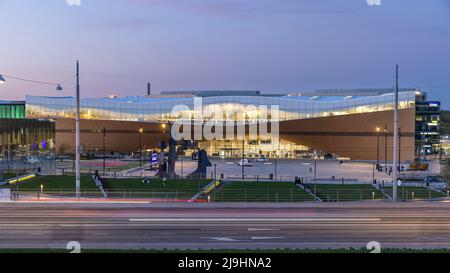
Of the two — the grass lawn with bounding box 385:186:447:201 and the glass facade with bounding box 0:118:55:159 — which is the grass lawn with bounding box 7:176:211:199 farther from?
the glass facade with bounding box 0:118:55:159

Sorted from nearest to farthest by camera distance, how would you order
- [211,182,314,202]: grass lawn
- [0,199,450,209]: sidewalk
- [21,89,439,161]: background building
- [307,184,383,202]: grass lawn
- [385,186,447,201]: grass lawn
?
[0,199,450,209]: sidewalk < [211,182,314,202]: grass lawn < [307,184,383,202]: grass lawn < [385,186,447,201]: grass lawn < [21,89,439,161]: background building

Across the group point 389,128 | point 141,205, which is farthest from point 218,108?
point 141,205

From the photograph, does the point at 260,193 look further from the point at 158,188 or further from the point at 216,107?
the point at 216,107

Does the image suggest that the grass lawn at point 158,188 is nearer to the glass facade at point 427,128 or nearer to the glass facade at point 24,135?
the glass facade at point 24,135

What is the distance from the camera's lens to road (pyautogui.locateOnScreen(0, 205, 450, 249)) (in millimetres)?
17953

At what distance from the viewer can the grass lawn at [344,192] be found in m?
35.4

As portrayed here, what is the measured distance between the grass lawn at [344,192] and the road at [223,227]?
822 centimetres

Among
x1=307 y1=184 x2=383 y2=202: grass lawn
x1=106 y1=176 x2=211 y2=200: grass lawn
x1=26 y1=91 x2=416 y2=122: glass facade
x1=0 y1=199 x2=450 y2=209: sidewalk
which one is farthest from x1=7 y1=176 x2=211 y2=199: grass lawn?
x1=26 y1=91 x2=416 y2=122: glass facade

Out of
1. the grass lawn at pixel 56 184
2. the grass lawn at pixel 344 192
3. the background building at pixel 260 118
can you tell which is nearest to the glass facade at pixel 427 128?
the background building at pixel 260 118

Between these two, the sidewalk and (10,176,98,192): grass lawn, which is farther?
(10,176,98,192): grass lawn

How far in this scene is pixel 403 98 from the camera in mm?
78688

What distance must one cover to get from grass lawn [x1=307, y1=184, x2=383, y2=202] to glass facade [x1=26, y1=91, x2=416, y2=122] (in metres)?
40.0

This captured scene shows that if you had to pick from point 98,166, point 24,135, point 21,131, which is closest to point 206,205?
point 98,166
